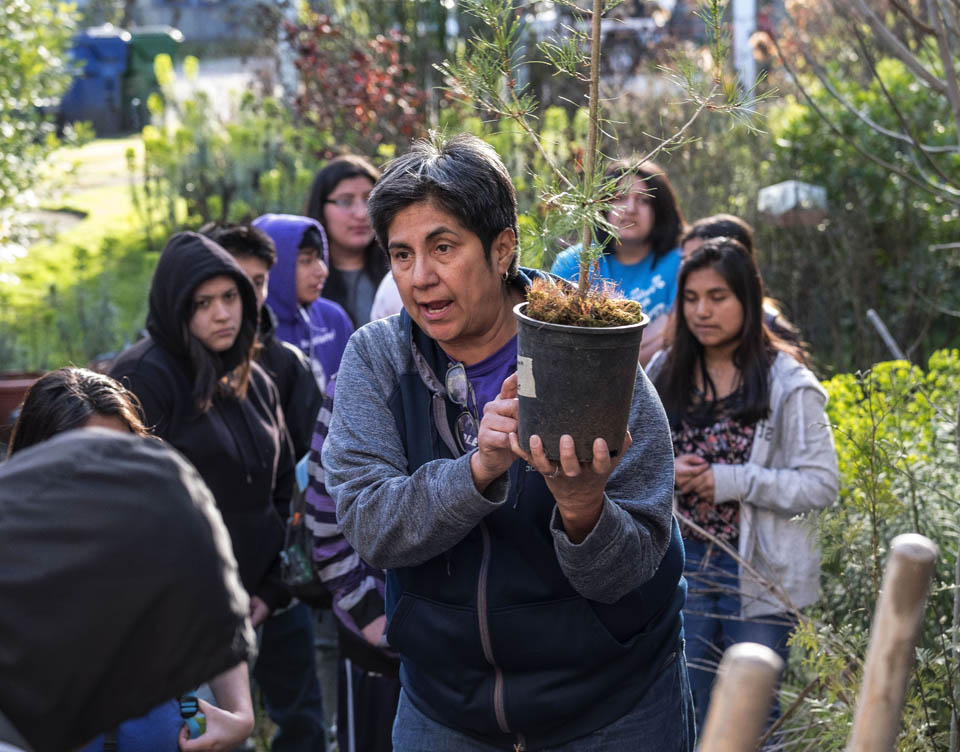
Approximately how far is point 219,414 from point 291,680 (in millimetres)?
1095

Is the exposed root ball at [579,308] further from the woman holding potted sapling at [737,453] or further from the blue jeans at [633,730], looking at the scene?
the woman holding potted sapling at [737,453]

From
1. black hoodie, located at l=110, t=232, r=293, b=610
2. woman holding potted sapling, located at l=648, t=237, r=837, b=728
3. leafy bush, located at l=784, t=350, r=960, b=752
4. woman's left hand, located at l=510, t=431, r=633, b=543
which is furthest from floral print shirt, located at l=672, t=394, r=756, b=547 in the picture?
woman's left hand, located at l=510, t=431, r=633, b=543

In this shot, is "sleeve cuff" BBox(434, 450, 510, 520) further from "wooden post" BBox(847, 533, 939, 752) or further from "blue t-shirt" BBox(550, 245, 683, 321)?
"blue t-shirt" BBox(550, 245, 683, 321)

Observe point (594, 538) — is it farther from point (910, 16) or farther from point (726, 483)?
point (726, 483)

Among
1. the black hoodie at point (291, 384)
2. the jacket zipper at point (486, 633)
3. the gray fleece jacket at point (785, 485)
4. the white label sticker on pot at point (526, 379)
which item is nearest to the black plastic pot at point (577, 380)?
the white label sticker on pot at point (526, 379)

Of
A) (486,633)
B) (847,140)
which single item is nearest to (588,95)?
(486,633)

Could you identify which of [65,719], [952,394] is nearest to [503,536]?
[65,719]

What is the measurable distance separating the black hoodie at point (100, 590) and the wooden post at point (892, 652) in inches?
26.3

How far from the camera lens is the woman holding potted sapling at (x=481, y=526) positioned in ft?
7.30

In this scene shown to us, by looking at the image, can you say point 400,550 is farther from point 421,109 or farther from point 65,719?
point 421,109

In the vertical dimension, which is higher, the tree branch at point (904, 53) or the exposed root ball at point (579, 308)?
the tree branch at point (904, 53)

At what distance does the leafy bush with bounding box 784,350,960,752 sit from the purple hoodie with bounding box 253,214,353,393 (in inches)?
80.8

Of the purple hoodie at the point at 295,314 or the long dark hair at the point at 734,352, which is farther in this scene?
the purple hoodie at the point at 295,314

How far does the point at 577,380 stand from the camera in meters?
1.93
